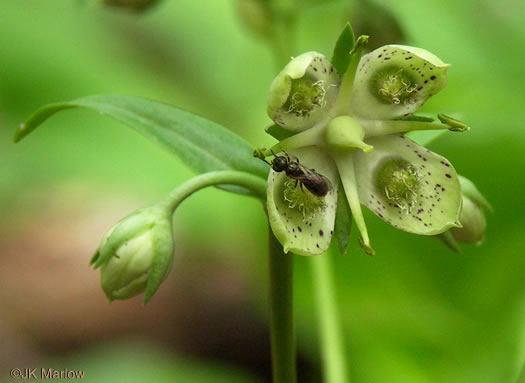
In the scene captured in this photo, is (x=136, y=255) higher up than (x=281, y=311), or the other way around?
(x=136, y=255)

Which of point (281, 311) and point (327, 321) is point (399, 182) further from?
point (327, 321)

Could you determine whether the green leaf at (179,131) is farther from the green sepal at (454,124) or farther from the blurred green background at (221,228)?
the blurred green background at (221,228)

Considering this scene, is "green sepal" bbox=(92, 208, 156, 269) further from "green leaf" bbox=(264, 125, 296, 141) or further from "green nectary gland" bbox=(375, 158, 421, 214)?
"green nectary gland" bbox=(375, 158, 421, 214)

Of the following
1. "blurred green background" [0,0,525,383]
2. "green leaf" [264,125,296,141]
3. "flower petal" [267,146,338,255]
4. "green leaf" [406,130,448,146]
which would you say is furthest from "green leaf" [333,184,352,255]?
"blurred green background" [0,0,525,383]

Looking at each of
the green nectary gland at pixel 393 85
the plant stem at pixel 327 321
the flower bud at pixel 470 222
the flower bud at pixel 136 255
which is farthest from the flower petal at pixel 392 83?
the plant stem at pixel 327 321

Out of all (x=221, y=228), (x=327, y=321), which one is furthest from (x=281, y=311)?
(x=221, y=228)
